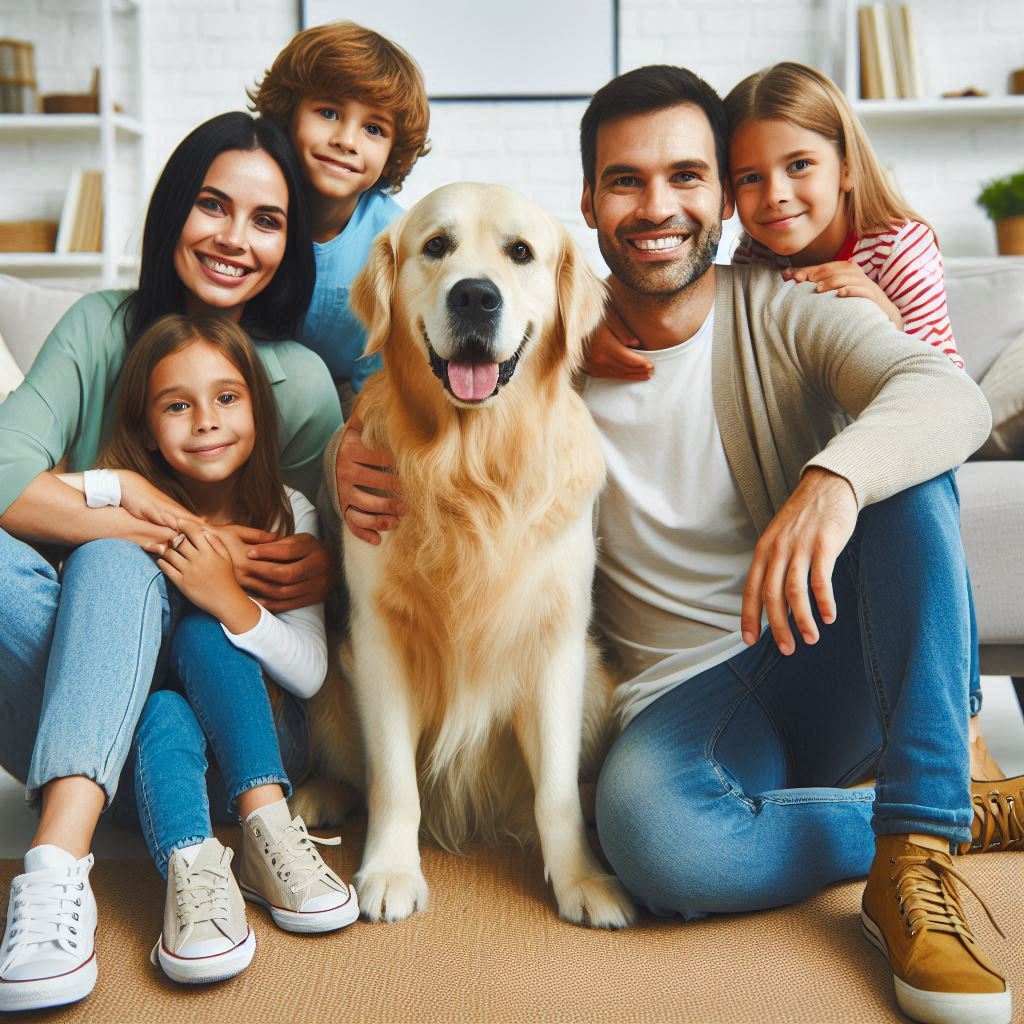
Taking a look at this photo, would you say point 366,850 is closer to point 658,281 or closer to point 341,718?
point 341,718

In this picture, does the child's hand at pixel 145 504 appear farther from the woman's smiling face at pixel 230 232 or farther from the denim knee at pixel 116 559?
the woman's smiling face at pixel 230 232

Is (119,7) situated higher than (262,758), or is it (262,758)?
(119,7)

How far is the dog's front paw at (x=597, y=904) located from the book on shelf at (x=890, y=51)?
143 inches

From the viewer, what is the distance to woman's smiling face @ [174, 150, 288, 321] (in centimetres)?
177

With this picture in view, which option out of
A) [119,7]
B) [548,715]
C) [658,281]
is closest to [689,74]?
[658,281]

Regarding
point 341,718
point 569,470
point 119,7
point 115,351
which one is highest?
point 119,7

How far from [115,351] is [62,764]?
0.78 metres

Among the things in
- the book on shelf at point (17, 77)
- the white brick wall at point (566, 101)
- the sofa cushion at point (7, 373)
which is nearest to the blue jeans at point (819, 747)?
the sofa cushion at point (7, 373)

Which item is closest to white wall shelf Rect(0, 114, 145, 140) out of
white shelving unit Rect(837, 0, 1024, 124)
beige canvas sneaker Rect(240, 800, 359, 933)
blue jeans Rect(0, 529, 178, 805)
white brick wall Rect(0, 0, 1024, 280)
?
white brick wall Rect(0, 0, 1024, 280)

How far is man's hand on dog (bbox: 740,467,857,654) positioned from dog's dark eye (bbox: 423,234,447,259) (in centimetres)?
59

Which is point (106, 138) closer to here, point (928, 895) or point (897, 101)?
point (897, 101)

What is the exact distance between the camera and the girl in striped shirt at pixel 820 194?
1.71m

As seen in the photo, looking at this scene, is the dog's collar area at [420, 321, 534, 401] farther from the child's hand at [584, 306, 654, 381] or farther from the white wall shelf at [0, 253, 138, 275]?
the white wall shelf at [0, 253, 138, 275]

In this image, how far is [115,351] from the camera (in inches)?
68.4
